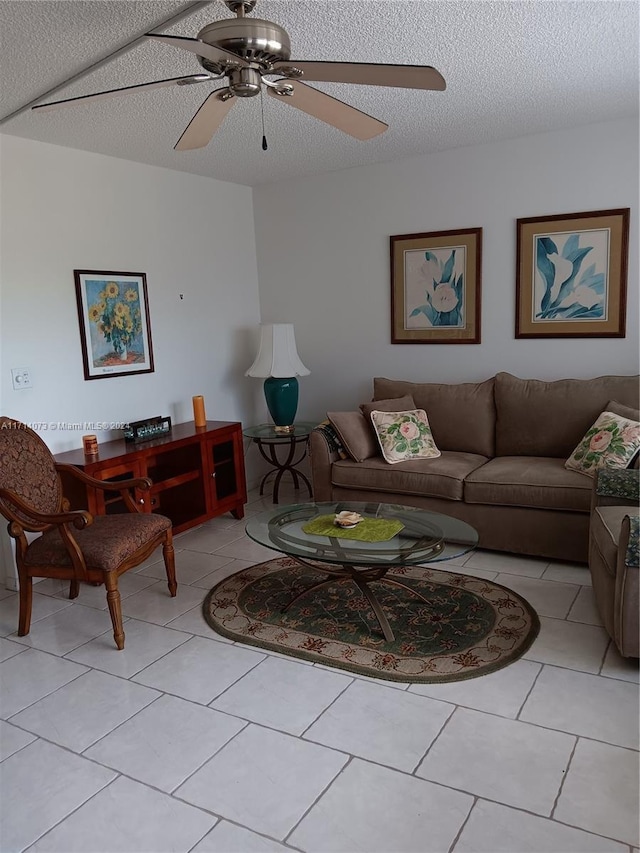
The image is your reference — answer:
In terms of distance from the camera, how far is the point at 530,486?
3635 mm

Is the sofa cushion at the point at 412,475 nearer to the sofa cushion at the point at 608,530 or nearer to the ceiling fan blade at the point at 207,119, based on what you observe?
the sofa cushion at the point at 608,530

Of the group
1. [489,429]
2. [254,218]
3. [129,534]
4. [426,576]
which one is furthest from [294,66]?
[254,218]

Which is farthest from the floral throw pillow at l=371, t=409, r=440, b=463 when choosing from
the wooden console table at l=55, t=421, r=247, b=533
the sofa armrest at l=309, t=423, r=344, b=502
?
the wooden console table at l=55, t=421, r=247, b=533

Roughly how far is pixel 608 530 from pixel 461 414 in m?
1.70

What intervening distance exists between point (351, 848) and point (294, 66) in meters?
2.23

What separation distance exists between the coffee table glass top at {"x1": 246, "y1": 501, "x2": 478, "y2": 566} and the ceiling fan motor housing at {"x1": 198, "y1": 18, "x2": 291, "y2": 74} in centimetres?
187

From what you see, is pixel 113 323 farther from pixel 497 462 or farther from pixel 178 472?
pixel 497 462

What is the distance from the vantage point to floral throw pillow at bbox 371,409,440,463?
4184mm

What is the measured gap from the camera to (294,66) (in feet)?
6.30

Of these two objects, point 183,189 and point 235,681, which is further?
point 183,189

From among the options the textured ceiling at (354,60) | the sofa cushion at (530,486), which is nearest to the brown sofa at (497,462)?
the sofa cushion at (530,486)

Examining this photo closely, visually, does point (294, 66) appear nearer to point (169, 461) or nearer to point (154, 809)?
point (154, 809)

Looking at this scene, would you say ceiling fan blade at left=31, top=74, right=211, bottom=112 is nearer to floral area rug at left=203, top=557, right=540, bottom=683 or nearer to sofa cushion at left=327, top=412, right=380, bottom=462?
floral area rug at left=203, top=557, right=540, bottom=683

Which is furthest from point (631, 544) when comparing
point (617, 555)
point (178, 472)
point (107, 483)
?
point (178, 472)
